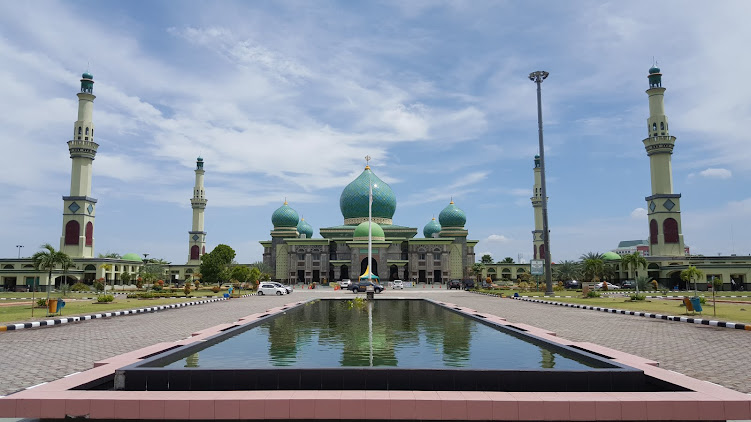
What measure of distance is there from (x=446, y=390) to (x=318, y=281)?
63719mm

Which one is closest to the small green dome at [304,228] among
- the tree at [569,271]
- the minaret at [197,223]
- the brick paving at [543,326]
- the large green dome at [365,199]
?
the large green dome at [365,199]

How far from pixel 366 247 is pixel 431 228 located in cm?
1504

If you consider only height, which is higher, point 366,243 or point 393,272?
point 366,243

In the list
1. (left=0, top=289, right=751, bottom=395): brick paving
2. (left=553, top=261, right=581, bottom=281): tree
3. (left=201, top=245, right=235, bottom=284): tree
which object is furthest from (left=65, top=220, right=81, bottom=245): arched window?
(left=553, top=261, right=581, bottom=281): tree

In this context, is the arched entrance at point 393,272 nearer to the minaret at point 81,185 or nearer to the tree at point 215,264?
the tree at point 215,264

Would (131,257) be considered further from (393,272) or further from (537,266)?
(537,266)

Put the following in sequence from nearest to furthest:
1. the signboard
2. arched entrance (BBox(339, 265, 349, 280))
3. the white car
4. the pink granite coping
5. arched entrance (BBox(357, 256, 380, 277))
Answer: the pink granite coping, the signboard, the white car, arched entrance (BBox(357, 256, 380, 277)), arched entrance (BBox(339, 265, 349, 280))

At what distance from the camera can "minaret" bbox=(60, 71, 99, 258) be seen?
55656mm

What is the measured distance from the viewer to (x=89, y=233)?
57.9 meters

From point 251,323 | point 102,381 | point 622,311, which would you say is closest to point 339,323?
point 251,323

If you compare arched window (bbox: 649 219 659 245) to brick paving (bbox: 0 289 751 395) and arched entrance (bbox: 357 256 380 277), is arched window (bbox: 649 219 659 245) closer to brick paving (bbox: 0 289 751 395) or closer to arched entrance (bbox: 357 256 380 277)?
arched entrance (bbox: 357 256 380 277)

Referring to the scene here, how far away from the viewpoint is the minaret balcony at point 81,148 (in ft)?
180

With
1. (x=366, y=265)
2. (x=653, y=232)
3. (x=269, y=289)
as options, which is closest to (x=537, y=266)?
(x=269, y=289)

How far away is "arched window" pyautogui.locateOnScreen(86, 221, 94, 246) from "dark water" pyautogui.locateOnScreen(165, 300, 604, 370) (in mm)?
50368
